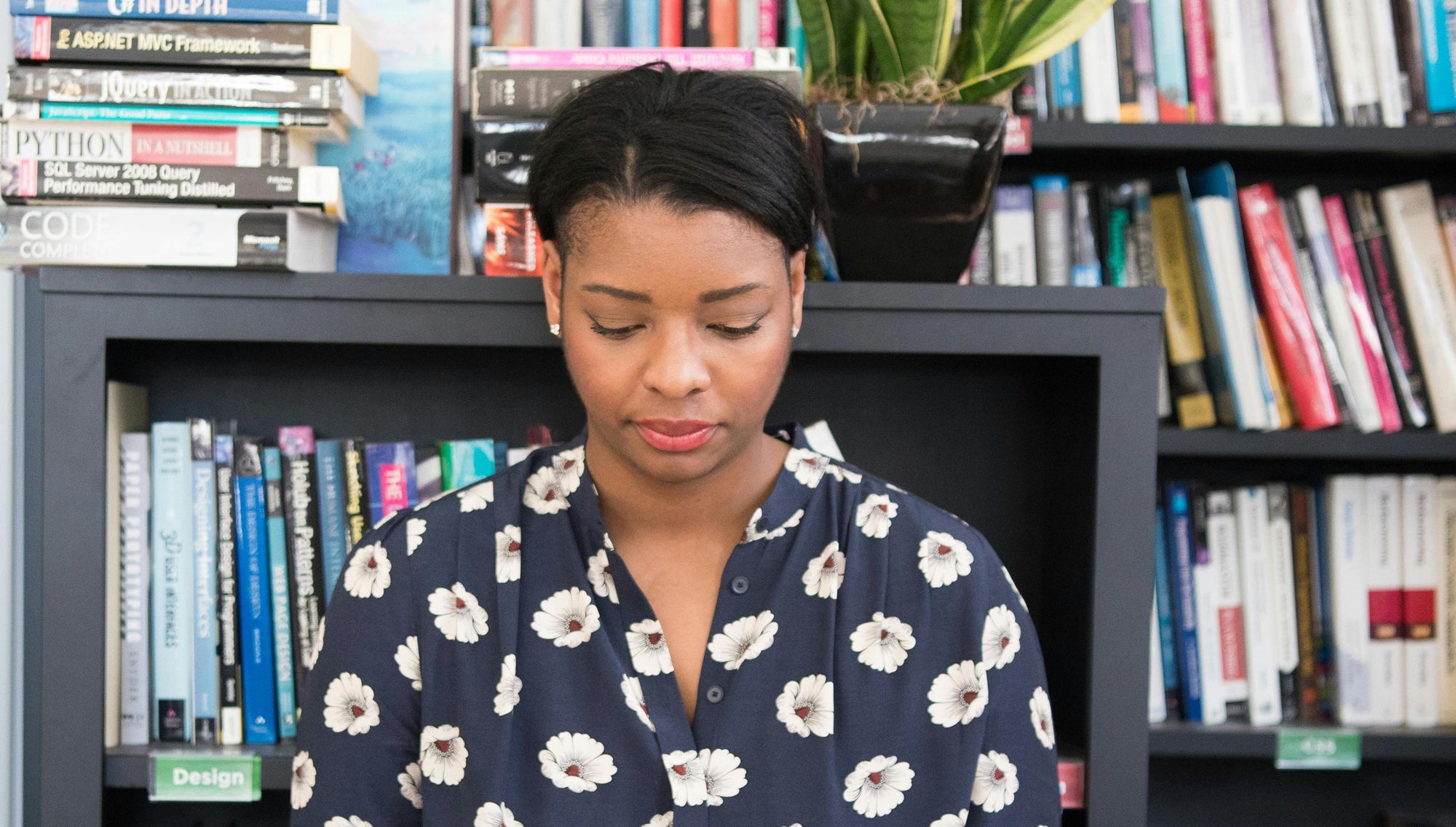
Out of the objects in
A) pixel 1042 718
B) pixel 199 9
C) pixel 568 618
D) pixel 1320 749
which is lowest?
pixel 1320 749

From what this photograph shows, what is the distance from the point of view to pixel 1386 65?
4.30 feet

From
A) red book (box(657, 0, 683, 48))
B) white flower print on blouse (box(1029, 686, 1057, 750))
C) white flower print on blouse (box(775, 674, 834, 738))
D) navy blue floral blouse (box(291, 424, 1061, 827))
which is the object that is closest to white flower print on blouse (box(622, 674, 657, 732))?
navy blue floral blouse (box(291, 424, 1061, 827))

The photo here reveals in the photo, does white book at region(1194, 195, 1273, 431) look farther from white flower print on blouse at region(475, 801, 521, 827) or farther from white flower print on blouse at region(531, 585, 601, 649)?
white flower print on blouse at region(475, 801, 521, 827)

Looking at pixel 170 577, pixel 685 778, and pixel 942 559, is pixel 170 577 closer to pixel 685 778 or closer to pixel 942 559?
pixel 685 778

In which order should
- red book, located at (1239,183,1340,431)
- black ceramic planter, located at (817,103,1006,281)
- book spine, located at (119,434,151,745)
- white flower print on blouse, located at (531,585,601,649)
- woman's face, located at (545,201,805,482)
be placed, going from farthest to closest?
red book, located at (1239,183,1340,431) < book spine, located at (119,434,151,745) < black ceramic planter, located at (817,103,1006,281) < white flower print on blouse, located at (531,585,601,649) < woman's face, located at (545,201,805,482)

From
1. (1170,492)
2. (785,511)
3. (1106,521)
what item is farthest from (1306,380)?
(785,511)

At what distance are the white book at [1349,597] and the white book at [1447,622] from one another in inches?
3.4

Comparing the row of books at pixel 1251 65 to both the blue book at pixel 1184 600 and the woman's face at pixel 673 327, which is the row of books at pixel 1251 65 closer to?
the blue book at pixel 1184 600

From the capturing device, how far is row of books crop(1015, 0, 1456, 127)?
131cm

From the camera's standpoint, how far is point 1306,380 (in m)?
1.27

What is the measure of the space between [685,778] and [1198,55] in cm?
105

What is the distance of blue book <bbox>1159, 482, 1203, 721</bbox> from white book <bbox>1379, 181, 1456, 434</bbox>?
0.31 meters

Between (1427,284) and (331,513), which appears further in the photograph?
(1427,284)

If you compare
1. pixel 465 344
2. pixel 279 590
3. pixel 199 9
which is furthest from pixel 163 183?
pixel 279 590
